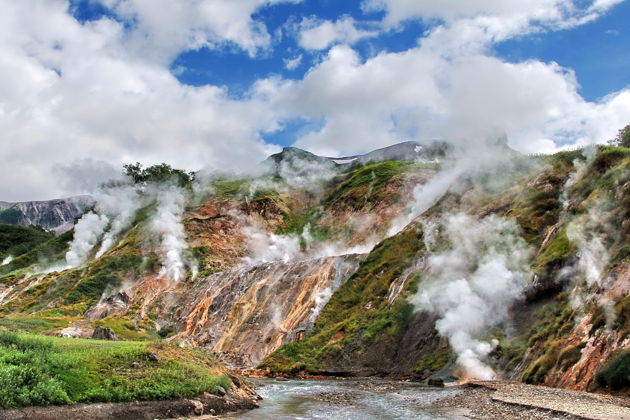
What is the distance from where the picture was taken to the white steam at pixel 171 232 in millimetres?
93000

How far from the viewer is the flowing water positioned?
2484 centimetres

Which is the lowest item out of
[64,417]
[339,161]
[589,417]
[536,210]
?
[589,417]

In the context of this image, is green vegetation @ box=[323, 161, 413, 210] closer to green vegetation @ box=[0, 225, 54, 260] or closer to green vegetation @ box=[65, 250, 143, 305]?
green vegetation @ box=[65, 250, 143, 305]

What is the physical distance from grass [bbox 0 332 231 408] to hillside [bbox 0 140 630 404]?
60.0 feet

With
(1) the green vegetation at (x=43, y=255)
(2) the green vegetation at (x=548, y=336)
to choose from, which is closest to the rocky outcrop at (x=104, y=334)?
(2) the green vegetation at (x=548, y=336)

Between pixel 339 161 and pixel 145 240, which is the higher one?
pixel 339 161

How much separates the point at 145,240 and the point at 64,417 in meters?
84.5

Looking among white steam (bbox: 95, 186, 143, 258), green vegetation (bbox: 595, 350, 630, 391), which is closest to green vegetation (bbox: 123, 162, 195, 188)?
white steam (bbox: 95, 186, 143, 258)

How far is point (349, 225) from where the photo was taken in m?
99.4

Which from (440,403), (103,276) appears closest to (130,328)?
(103,276)

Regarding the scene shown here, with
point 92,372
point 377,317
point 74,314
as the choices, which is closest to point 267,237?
point 74,314

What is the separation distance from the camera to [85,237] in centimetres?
12388

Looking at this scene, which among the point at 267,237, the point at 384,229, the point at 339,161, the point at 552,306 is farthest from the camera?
the point at 339,161

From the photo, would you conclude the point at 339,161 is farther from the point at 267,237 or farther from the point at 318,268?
the point at 318,268
